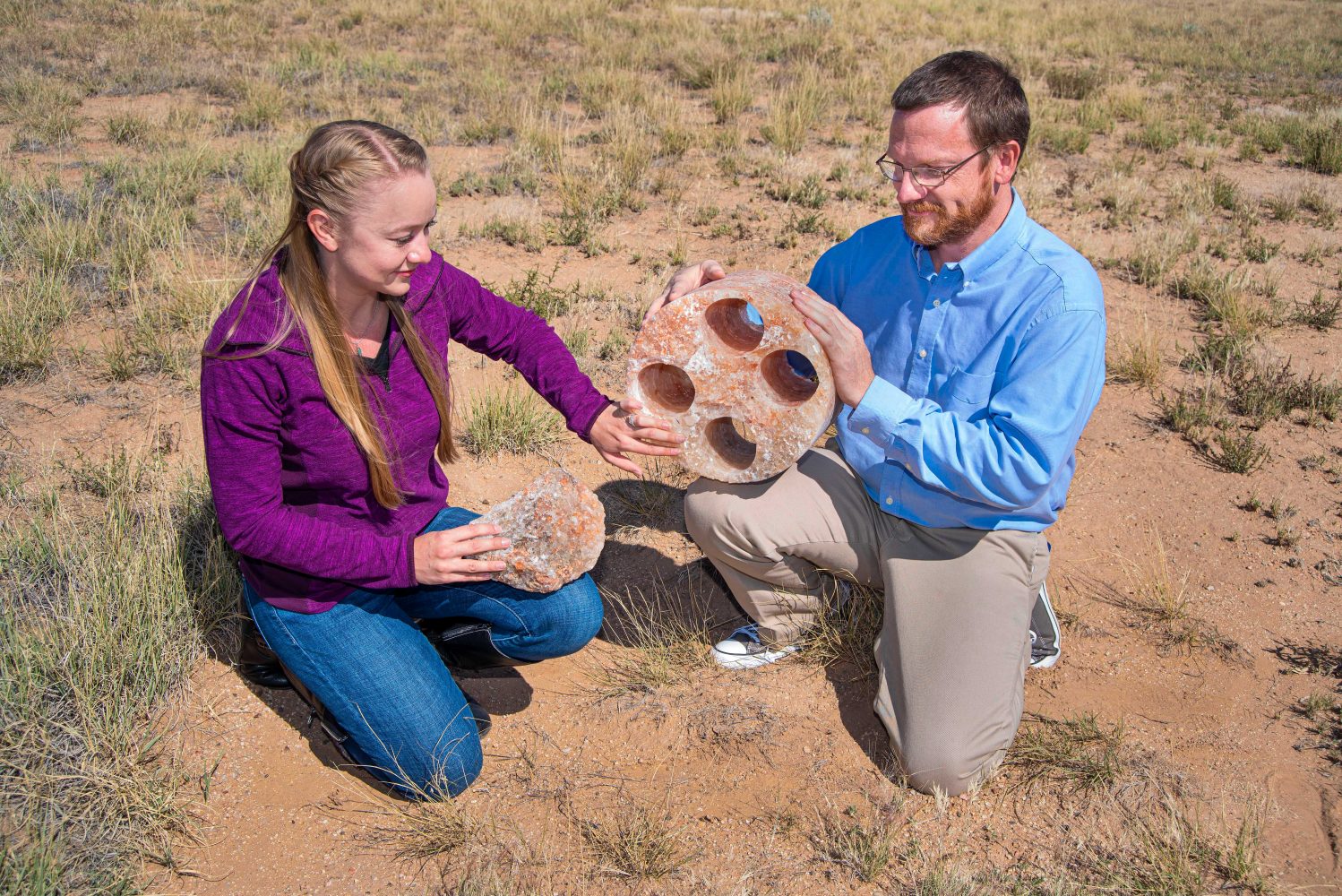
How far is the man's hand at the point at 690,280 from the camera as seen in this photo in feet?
10.0

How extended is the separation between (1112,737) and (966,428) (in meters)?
1.02

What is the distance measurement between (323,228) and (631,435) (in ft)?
3.40

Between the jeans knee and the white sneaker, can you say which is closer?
the jeans knee

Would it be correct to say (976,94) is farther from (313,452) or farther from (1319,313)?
(1319,313)

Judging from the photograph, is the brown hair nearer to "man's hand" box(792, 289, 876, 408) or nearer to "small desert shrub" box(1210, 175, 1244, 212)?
"man's hand" box(792, 289, 876, 408)

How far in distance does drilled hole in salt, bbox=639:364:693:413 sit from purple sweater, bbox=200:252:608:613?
0.18 m

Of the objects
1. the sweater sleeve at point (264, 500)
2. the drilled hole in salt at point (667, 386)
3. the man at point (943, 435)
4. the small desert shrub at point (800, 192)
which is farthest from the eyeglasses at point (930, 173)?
the small desert shrub at point (800, 192)

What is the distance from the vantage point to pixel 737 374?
9.29 feet

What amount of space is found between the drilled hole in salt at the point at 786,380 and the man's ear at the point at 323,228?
3.98 feet

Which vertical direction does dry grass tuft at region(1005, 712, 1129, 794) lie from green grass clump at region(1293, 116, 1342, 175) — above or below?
below

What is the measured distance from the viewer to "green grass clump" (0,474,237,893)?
7.64ft

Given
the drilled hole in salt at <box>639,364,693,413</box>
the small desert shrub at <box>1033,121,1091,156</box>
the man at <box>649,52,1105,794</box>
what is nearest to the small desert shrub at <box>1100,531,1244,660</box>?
the man at <box>649,52,1105,794</box>

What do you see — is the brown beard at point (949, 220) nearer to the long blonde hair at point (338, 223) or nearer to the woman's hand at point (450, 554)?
the long blonde hair at point (338, 223)

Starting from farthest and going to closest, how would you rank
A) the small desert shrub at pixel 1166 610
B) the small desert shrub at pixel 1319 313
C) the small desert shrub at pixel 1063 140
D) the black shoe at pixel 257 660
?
the small desert shrub at pixel 1063 140 → the small desert shrub at pixel 1319 313 → the small desert shrub at pixel 1166 610 → the black shoe at pixel 257 660
